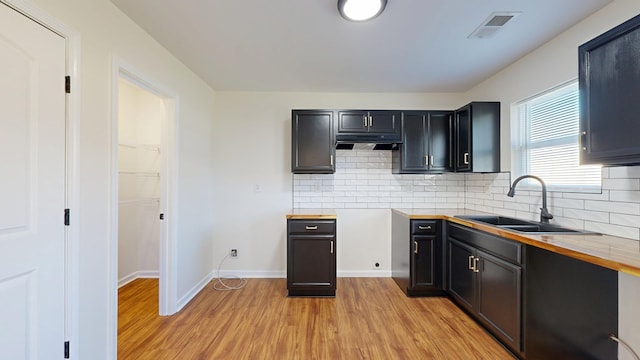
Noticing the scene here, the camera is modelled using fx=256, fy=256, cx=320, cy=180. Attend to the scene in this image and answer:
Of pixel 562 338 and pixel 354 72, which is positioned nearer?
pixel 562 338

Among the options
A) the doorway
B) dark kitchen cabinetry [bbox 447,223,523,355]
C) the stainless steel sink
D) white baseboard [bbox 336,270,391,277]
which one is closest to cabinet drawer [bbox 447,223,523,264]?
dark kitchen cabinetry [bbox 447,223,523,355]

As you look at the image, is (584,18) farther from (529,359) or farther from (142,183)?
(142,183)

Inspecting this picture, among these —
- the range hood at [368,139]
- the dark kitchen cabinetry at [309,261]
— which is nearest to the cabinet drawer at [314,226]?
the dark kitchen cabinetry at [309,261]

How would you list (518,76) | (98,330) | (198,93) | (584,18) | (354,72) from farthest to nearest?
(198,93), (354,72), (518,76), (584,18), (98,330)

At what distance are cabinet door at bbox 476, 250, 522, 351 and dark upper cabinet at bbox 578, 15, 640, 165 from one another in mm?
917

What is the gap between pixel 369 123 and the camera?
125 inches

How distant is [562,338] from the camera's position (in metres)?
1.68

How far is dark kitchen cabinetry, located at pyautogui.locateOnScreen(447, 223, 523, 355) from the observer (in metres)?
1.86

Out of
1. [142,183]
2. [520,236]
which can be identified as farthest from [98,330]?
[520,236]

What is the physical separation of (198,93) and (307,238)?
2143 millimetres

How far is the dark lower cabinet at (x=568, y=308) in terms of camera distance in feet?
5.14

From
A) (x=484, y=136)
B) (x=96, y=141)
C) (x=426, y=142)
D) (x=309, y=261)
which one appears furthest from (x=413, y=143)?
(x=96, y=141)

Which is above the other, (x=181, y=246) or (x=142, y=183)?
(x=142, y=183)

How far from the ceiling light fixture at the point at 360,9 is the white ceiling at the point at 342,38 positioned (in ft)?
0.33
